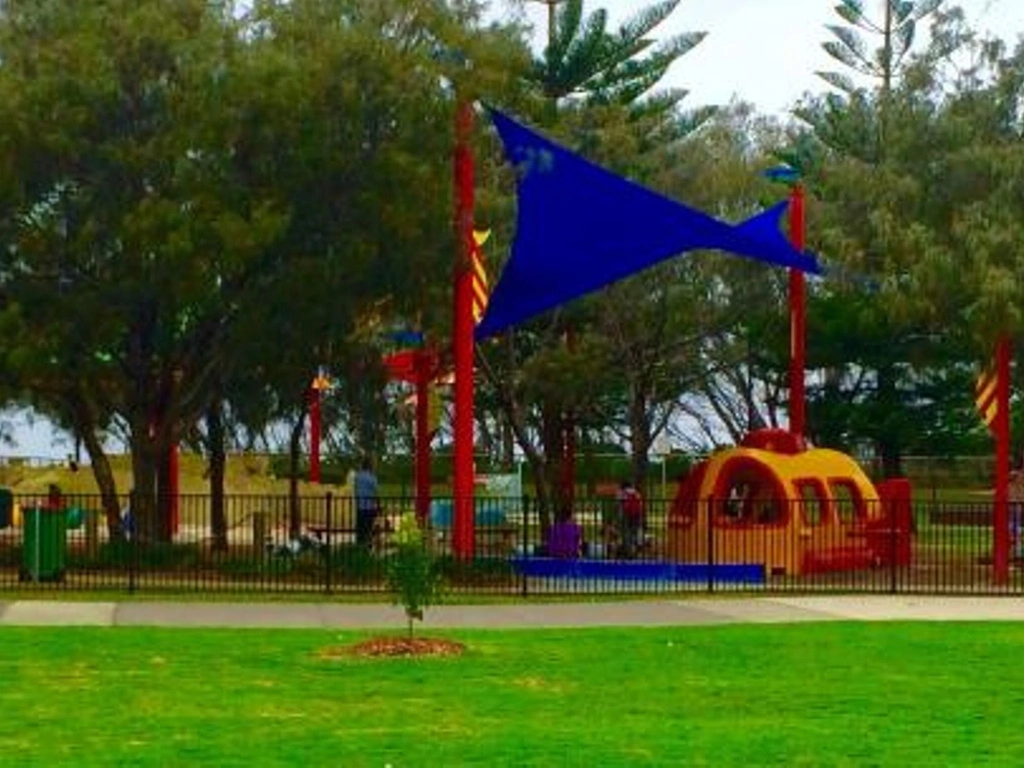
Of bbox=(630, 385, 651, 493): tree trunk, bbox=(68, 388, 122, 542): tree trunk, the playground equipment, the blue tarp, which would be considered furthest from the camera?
bbox=(630, 385, 651, 493): tree trunk

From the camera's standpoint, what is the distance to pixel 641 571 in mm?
30656

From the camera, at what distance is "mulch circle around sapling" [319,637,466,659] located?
1873cm

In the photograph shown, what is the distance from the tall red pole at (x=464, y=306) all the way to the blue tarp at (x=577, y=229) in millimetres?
638

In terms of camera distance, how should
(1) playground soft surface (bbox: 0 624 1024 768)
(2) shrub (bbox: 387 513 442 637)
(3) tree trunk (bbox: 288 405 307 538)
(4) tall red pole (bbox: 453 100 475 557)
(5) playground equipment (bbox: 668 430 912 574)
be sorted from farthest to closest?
(3) tree trunk (bbox: 288 405 307 538) → (5) playground equipment (bbox: 668 430 912 574) → (4) tall red pole (bbox: 453 100 475 557) → (2) shrub (bbox: 387 513 442 637) → (1) playground soft surface (bbox: 0 624 1024 768)

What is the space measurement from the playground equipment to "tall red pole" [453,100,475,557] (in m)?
3.76

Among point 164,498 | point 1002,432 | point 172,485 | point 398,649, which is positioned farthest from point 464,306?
point 398,649

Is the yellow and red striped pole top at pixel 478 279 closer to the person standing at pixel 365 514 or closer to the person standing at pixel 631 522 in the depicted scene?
the person standing at pixel 365 514

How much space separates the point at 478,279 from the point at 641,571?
5297 mm

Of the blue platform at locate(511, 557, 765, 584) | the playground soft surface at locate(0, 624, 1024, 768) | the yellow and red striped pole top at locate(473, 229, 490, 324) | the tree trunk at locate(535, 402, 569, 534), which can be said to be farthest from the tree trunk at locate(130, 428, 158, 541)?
the tree trunk at locate(535, 402, 569, 534)

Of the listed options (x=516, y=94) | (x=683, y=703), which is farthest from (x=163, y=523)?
(x=683, y=703)

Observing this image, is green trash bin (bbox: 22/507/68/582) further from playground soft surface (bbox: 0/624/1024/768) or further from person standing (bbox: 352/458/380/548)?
playground soft surface (bbox: 0/624/1024/768)

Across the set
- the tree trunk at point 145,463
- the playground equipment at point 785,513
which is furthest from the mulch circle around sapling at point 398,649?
the tree trunk at point 145,463

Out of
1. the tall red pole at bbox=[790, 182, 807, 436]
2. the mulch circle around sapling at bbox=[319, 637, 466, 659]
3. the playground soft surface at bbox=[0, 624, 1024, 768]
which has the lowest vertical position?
the playground soft surface at bbox=[0, 624, 1024, 768]

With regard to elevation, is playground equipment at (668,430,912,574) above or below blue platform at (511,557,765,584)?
above
